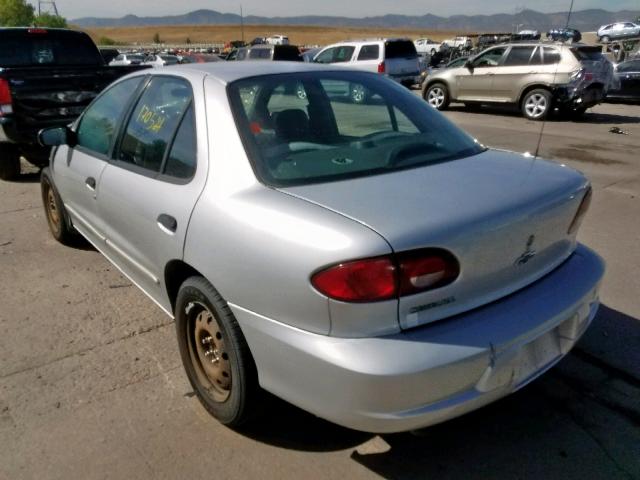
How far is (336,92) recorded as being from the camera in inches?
120

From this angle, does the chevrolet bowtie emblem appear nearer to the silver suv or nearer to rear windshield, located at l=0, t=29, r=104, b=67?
rear windshield, located at l=0, t=29, r=104, b=67

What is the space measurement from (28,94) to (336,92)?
5.01 metres

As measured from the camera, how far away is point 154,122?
2.97 meters

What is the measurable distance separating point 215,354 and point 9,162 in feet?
20.8

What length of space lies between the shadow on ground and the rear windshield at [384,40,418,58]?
1546 cm

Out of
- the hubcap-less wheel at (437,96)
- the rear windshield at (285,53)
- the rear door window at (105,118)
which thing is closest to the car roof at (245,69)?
the rear door window at (105,118)

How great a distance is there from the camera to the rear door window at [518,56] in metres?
12.8

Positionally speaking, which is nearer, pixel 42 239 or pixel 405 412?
pixel 405 412

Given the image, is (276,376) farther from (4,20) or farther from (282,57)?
(4,20)

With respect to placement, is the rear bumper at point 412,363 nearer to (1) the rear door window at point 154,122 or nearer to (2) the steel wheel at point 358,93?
(1) the rear door window at point 154,122

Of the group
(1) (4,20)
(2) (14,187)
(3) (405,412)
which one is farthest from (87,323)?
(1) (4,20)

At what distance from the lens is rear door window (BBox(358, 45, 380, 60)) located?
54.7ft

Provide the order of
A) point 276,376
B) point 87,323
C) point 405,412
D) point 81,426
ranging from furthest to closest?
1. point 87,323
2. point 81,426
3. point 276,376
4. point 405,412

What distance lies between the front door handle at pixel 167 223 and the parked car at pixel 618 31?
138ft
